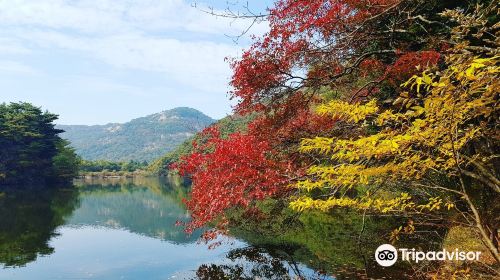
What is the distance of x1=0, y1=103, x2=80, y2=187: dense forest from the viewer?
61.2m

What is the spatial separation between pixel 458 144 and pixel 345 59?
5.66 meters

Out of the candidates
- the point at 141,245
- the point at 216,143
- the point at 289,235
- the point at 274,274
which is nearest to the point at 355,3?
the point at 216,143

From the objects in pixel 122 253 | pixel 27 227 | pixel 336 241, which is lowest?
pixel 122 253

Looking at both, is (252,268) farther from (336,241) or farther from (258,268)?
(336,241)

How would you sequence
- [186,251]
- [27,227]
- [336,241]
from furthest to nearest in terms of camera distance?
1. [27,227]
2. [186,251]
3. [336,241]

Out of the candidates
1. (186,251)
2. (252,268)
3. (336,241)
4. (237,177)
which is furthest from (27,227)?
(237,177)

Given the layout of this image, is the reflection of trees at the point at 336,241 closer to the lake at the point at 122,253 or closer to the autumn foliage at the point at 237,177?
the lake at the point at 122,253

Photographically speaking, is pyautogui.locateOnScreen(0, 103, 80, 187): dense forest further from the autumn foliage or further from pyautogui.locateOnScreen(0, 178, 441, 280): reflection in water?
the autumn foliage

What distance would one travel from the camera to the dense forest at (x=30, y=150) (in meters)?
61.2

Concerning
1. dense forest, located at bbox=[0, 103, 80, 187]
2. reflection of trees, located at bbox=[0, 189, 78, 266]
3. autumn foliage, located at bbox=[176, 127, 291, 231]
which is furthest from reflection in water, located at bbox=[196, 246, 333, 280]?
dense forest, located at bbox=[0, 103, 80, 187]

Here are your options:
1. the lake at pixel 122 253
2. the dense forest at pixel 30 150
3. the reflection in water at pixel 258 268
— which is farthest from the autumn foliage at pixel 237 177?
the dense forest at pixel 30 150

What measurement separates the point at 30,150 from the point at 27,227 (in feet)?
149

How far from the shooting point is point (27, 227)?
2420 centimetres

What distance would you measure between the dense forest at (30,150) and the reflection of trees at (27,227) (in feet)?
83.1
